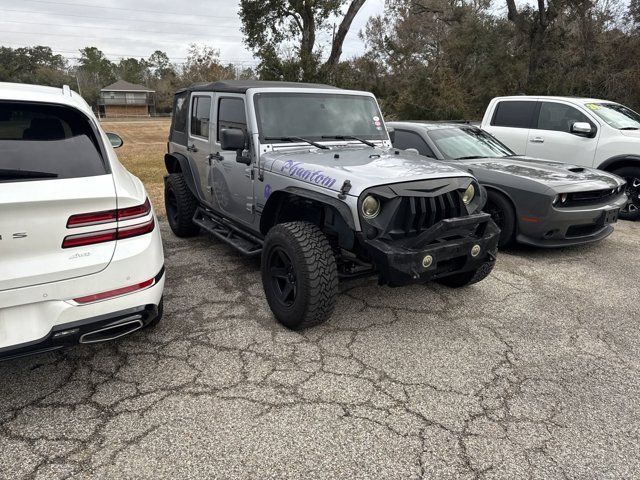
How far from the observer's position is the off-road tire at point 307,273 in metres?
A: 3.02

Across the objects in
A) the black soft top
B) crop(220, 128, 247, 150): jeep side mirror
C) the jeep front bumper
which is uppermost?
the black soft top

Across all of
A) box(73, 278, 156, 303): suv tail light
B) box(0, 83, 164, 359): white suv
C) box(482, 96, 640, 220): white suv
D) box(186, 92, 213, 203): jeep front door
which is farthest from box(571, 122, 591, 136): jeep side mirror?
box(73, 278, 156, 303): suv tail light

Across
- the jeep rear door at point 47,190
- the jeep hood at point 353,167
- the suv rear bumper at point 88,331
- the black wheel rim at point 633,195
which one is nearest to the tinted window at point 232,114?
the jeep hood at point 353,167

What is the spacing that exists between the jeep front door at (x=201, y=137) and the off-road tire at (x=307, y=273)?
6.04 feet

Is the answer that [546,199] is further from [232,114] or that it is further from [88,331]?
[88,331]

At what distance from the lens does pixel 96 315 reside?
7.59ft

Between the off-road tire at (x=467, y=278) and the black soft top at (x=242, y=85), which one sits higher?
the black soft top at (x=242, y=85)

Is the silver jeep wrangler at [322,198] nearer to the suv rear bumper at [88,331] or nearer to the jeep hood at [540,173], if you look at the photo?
the suv rear bumper at [88,331]

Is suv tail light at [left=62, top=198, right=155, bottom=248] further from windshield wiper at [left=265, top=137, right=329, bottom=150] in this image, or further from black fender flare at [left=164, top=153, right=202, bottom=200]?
black fender flare at [left=164, top=153, right=202, bottom=200]

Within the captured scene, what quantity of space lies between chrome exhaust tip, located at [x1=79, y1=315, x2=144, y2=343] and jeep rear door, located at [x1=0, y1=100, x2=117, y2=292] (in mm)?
323

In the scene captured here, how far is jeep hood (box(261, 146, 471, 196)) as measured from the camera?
3035mm

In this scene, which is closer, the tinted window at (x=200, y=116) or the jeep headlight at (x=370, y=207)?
the jeep headlight at (x=370, y=207)

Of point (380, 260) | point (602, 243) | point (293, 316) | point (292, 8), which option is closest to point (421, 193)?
point (380, 260)

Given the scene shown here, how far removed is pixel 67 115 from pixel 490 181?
4199 millimetres
